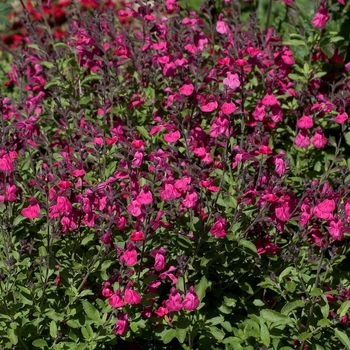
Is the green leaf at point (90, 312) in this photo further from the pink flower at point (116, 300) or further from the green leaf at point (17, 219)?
the green leaf at point (17, 219)

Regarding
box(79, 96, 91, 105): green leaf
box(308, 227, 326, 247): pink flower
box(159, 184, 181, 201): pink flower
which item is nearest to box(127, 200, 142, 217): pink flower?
box(159, 184, 181, 201): pink flower

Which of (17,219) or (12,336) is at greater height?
(17,219)

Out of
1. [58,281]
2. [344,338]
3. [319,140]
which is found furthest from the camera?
[319,140]

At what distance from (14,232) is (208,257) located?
3.20ft

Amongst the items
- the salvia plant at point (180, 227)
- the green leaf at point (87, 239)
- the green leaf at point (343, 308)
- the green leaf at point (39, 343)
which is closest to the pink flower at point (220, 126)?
the salvia plant at point (180, 227)

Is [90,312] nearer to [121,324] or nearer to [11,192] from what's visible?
[121,324]

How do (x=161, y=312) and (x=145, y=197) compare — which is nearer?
(x=145, y=197)

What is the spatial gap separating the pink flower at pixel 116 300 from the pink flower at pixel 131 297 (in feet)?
0.08

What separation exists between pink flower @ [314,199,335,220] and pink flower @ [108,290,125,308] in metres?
0.85

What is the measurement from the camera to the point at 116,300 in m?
2.67

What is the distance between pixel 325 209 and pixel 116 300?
908mm

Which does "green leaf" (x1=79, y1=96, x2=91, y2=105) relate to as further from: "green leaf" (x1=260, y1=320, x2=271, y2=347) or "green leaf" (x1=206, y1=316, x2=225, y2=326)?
"green leaf" (x1=260, y1=320, x2=271, y2=347)

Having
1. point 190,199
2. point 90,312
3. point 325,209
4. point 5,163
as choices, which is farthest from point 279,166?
point 5,163

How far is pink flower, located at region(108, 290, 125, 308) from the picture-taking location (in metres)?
2.65
